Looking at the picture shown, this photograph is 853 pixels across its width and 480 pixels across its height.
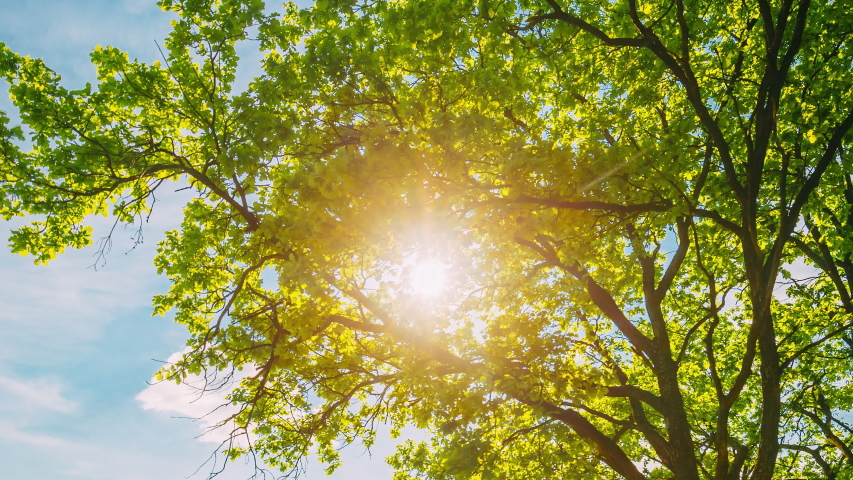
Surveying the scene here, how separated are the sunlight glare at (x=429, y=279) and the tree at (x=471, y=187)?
0.32 ft

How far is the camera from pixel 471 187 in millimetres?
6406

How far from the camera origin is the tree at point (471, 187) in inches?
254

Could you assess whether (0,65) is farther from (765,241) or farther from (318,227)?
(765,241)

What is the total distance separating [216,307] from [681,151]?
10073 millimetres

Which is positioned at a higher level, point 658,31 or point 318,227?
point 658,31

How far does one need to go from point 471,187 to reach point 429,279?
2.09 meters

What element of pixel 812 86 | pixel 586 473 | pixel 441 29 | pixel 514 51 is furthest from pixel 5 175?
pixel 812 86

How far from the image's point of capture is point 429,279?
789cm

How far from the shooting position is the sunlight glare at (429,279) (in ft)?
23.9

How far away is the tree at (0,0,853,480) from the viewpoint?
254 inches

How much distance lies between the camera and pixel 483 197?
26.3 ft

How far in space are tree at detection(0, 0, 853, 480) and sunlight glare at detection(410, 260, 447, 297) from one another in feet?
0.32

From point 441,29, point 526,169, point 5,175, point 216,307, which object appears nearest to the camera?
point 526,169

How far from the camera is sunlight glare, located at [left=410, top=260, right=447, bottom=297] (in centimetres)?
730
